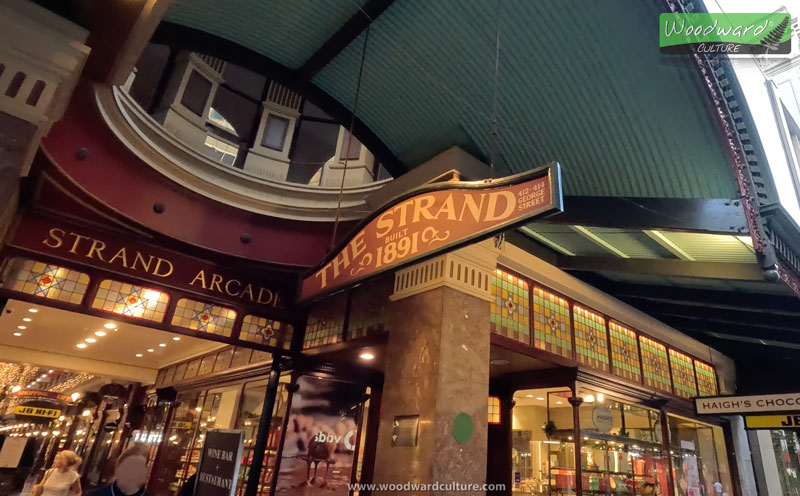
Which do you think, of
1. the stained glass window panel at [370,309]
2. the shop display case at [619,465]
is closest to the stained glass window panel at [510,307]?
the stained glass window panel at [370,309]

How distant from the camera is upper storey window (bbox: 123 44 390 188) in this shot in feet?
47.0

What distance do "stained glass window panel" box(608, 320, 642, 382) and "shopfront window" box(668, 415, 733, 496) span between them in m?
1.61

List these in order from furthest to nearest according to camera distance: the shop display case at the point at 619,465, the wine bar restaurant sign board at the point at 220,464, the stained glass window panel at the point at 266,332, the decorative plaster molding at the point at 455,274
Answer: the stained glass window panel at the point at 266,332, the shop display case at the point at 619,465, the decorative plaster molding at the point at 455,274, the wine bar restaurant sign board at the point at 220,464

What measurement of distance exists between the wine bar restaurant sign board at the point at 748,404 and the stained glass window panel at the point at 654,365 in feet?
2.73

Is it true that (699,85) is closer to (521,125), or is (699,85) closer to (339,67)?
(521,125)

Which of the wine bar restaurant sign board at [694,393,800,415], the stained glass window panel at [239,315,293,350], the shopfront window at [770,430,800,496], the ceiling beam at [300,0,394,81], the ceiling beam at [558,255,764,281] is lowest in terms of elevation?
the shopfront window at [770,430,800,496]

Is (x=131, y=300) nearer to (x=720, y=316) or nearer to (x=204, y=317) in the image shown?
(x=204, y=317)

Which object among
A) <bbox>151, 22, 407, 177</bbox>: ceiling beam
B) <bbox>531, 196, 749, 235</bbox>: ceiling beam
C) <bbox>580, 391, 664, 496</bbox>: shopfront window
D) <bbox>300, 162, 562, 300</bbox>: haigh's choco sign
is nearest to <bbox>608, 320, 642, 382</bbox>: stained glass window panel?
<bbox>580, 391, 664, 496</bbox>: shopfront window

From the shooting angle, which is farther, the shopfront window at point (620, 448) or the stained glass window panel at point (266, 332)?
the stained glass window panel at point (266, 332)

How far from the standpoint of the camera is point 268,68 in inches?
250

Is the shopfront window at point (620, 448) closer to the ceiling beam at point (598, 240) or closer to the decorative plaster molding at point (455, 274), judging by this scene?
the ceiling beam at point (598, 240)

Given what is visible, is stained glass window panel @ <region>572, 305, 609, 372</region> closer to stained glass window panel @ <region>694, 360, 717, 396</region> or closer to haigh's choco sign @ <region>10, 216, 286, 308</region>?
stained glass window panel @ <region>694, 360, 717, 396</region>

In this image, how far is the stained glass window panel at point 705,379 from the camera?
390 inches

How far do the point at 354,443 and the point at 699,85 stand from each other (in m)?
7.45
